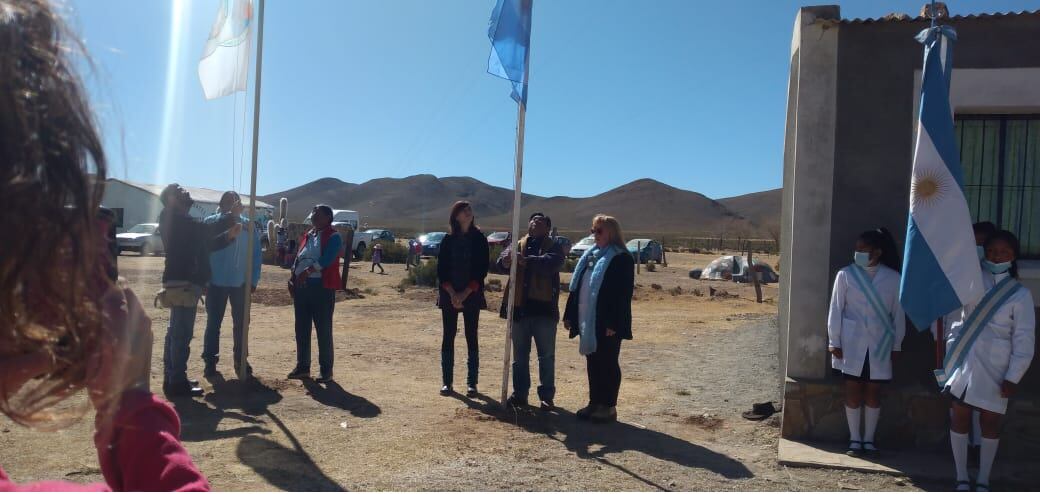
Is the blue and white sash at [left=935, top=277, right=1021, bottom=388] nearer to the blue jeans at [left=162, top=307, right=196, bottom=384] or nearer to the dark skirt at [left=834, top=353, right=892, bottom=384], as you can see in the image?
the dark skirt at [left=834, top=353, right=892, bottom=384]

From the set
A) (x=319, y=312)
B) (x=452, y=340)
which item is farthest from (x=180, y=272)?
(x=452, y=340)

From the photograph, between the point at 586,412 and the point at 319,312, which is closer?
the point at 586,412

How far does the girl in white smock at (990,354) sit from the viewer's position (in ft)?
14.2

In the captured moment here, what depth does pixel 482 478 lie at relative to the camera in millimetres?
4566

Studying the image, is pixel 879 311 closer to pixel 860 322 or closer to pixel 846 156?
pixel 860 322

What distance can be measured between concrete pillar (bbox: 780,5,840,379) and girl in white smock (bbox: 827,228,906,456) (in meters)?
0.38

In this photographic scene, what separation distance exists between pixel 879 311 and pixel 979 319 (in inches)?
26.4

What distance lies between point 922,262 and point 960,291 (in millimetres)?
275

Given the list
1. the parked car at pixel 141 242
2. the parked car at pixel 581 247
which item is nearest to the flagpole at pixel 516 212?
the parked car at pixel 141 242

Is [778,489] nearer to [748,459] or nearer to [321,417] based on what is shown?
[748,459]

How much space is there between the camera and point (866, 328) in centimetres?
504

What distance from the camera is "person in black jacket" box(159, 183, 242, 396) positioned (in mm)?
6355

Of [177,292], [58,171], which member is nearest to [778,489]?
[58,171]

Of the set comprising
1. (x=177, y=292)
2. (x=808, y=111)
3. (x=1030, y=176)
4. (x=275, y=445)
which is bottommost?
(x=275, y=445)
